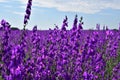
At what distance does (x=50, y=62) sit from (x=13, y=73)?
8.14 feet

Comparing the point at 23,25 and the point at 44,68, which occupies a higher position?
the point at 23,25

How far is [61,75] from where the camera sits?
207 inches

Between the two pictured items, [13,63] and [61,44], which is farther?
[61,44]

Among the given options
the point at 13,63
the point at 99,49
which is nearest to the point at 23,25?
the point at 13,63

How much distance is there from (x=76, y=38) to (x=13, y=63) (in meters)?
3.31

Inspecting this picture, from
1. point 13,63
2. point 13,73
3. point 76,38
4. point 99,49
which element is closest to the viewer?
point 13,73

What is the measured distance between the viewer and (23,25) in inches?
238

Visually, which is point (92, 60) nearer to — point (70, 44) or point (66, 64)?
point (66, 64)

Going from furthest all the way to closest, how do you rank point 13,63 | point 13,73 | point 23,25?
1. point 23,25
2. point 13,63
3. point 13,73

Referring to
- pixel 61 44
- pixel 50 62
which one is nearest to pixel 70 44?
pixel 61 44

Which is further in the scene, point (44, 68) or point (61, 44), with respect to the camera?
point (61, 44)

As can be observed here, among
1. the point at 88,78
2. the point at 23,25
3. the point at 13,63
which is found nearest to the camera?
Result: the point at 13,63

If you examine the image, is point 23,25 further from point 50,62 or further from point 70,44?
point 70,44

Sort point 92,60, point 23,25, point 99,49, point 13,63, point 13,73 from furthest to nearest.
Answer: point 99,49 < point 92,60 < point 23,25 < point 13,63 < point 13,73
